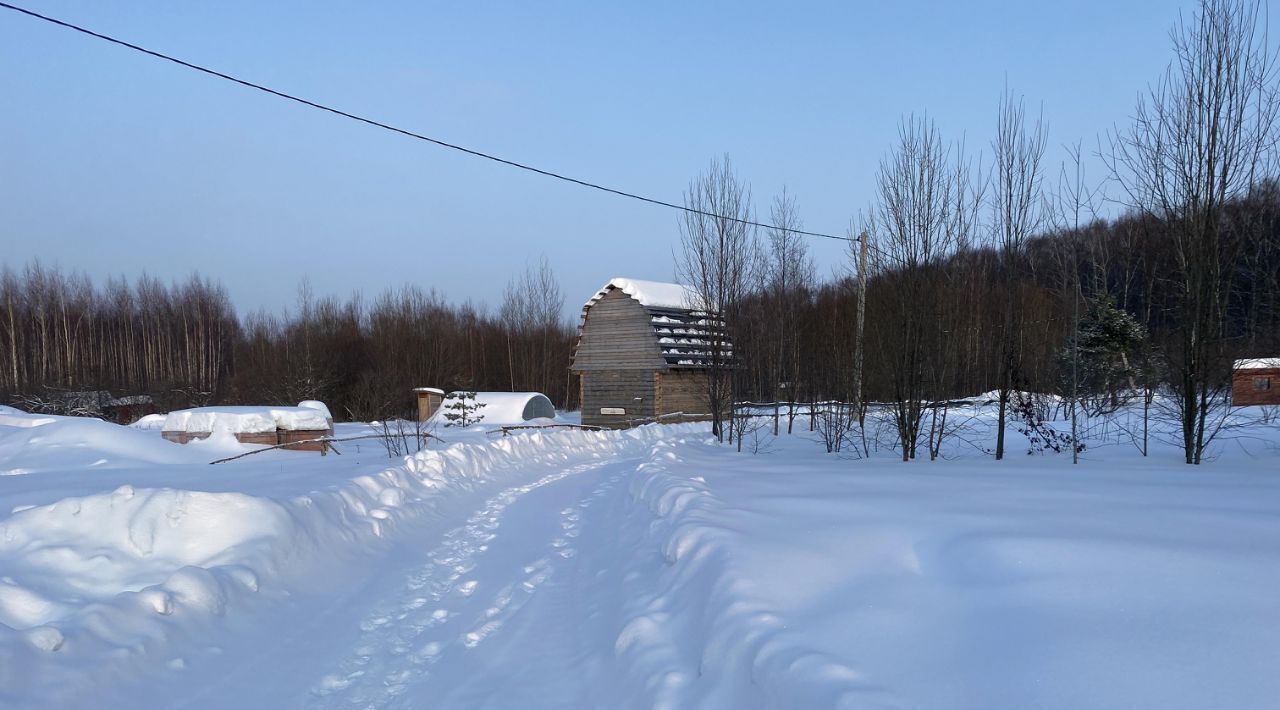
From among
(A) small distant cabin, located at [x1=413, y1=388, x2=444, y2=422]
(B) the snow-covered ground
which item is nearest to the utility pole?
(B) the snow-covered ground

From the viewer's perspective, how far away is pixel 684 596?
5.02 metres

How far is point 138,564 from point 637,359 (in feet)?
78.2

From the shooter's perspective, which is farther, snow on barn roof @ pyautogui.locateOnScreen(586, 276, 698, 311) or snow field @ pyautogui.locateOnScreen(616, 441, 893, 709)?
snow on barn roof @ pyautogui.locateOnScreen(586, 276, 698, 311)

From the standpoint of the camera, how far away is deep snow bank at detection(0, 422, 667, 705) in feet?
13.4

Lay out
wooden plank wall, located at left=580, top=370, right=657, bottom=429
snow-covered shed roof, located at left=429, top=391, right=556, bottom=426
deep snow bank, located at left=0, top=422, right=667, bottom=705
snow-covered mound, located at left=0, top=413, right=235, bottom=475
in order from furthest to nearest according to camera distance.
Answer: snow-covered shed roof, located at left=429, top=391, right=556, bottom=426
wooden plank wall, located at left=580, top=370, right=657, bottom=429
snow-covered mound, located at left=0, top=413, right=235, bottom=475
deep snow bank, located at left=0, top=422, right=667, bottom=705

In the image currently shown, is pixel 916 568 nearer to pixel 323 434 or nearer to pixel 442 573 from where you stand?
pixel 442 573

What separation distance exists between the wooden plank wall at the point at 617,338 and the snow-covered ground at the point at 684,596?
1975cm

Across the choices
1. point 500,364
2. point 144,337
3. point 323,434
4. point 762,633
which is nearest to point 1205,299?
point 762,633

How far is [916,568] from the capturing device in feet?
14.5

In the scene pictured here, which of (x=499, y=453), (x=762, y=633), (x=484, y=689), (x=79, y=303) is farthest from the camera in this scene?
(x=79, y=303)

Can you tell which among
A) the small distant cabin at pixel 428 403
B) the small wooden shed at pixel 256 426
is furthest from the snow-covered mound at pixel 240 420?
the small distant cabin at pixel 428 403

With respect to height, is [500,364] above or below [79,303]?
below

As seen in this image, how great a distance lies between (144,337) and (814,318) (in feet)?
183

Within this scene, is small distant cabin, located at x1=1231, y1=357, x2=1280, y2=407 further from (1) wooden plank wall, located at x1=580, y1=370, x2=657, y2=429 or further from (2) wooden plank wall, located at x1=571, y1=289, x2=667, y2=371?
(1) wooden plank wall, located at x1=580, y1=370, x2=657, y2=429
